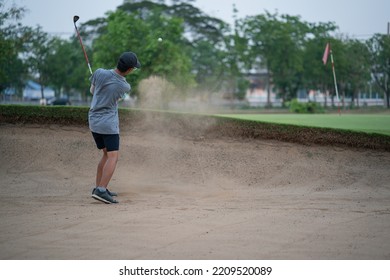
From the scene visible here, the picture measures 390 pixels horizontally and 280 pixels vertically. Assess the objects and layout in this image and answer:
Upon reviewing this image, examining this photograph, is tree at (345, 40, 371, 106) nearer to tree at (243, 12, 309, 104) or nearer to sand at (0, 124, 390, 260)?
tree at (243, 12, 309, 104)

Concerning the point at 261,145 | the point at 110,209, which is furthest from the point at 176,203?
the point at 261,145

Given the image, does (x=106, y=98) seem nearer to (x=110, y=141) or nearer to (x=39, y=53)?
(x=110, y=141)

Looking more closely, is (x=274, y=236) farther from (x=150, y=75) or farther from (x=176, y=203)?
(x=150, y=75)

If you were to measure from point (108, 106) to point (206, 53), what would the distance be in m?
50.2

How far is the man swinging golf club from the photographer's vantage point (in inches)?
271

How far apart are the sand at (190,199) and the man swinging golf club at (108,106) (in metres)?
0.35

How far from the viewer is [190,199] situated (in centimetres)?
733

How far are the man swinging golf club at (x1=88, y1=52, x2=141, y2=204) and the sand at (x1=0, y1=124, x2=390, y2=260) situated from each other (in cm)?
35

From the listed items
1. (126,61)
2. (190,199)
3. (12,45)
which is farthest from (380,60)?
(126,61)

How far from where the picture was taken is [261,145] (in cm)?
995

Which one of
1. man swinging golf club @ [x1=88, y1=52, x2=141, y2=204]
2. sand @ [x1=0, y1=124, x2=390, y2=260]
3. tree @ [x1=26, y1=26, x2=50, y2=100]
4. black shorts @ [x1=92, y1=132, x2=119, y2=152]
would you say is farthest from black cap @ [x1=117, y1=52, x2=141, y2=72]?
tree @ [x1=26, y1=26, x2=50, y2=100]

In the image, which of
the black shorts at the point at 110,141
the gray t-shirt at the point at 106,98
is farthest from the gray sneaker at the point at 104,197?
the gray t-shirt at the point at 106,98

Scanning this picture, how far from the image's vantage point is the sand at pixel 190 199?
14.9 feet

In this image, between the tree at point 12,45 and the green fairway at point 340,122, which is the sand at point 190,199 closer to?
the green fairway at point 340,122
